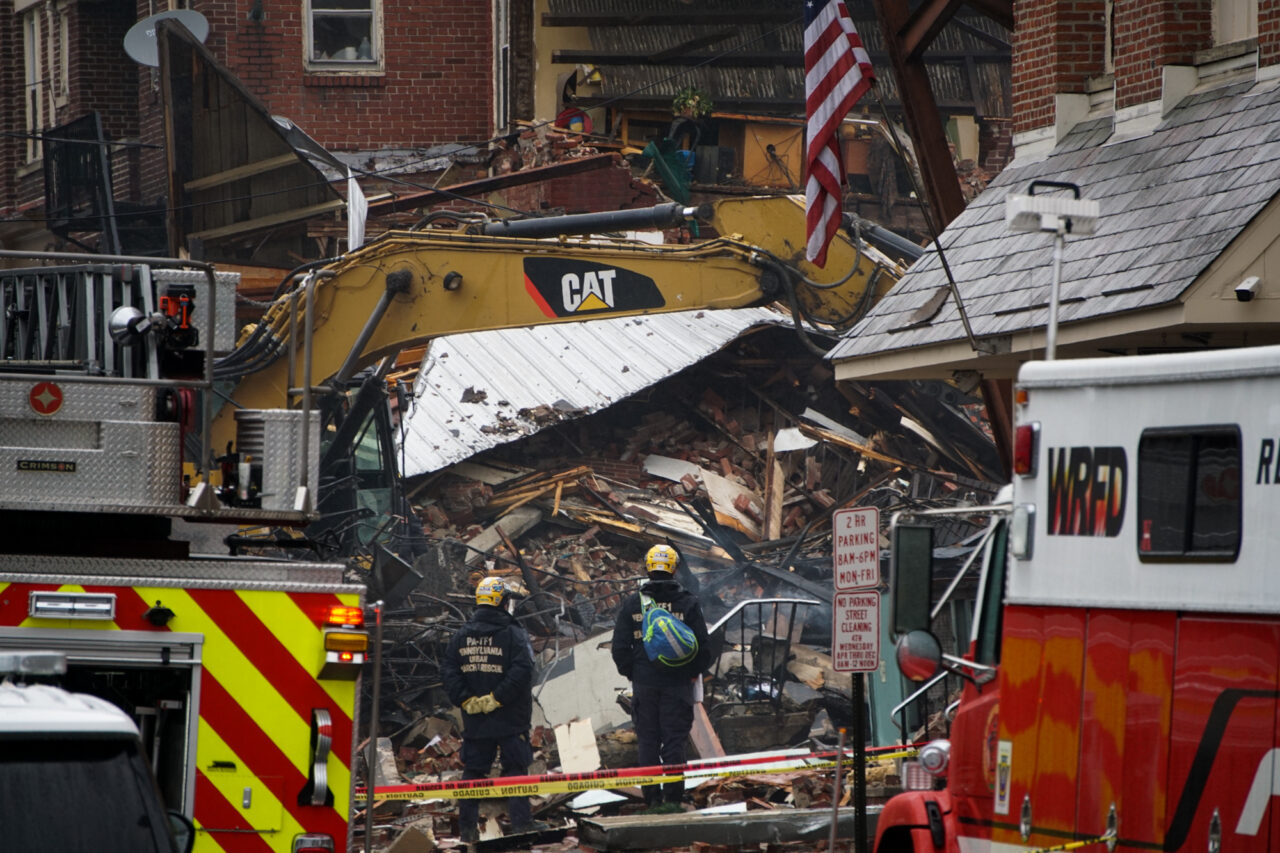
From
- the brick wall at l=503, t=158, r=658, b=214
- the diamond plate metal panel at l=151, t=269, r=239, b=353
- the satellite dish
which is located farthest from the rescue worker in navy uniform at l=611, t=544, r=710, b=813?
the satellite dish

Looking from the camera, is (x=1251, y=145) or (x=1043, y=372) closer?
(x=1043, y=372)

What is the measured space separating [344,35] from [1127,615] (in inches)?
957

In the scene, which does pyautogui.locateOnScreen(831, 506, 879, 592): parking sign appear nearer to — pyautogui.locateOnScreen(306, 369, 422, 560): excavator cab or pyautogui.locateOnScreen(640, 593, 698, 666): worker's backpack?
pyautogui.locateOnScreen(640, 593, 698, 666): worker's backpack

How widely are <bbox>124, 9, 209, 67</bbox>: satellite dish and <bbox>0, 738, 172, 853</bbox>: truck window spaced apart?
22.4 meters

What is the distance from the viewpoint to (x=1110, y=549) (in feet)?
18.9

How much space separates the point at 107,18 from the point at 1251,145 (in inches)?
956

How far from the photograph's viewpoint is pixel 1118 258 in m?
11.2

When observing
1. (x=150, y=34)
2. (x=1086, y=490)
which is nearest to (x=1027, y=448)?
(x=1086, y=490)

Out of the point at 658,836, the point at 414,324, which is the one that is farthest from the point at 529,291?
the point at 658,836

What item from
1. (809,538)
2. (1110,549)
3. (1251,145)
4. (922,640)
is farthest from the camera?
(809,538)

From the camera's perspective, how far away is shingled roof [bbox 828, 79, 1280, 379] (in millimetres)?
10281

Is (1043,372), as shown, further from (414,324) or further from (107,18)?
(107,18)

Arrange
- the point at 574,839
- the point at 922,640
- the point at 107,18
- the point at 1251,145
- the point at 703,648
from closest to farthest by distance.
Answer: the point at 922,640
the point at 1251,145
the point at 574,839
the point at 703,648
the point at 107,18

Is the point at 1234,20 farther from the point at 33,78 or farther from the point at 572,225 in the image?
the point at 33,78
